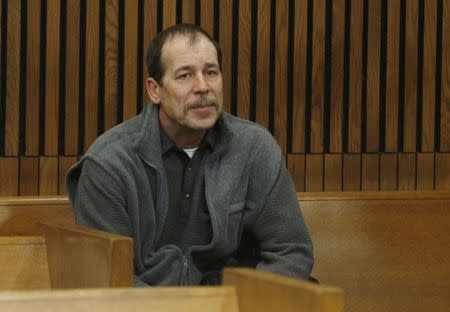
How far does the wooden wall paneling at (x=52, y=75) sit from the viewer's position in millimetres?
3561

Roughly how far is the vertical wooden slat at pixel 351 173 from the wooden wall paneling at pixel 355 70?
1.2 inches

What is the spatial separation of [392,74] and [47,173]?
117 cm

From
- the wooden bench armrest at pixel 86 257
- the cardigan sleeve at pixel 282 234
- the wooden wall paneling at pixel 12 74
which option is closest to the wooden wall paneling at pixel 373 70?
the cardigan sleeve at pixel 282 234

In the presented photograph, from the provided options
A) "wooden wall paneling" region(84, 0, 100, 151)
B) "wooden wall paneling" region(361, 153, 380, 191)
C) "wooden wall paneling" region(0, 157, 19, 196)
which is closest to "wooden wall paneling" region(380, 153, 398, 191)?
"wooden wall paneling" region(361, 153, 380, 191)

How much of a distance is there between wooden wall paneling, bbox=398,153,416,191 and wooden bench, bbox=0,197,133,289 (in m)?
1.16

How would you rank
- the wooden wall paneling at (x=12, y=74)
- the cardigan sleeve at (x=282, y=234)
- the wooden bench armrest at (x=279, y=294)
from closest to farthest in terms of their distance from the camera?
1. the wooden bench armrest at (x=279, y=294)
2. the cardigan sleeve at (x=282, y=234)
3. the wooden wall paneling at (x=12, y=74)

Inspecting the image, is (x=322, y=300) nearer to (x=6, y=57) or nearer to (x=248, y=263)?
(x=248, y=263)

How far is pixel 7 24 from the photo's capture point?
3.53 metres

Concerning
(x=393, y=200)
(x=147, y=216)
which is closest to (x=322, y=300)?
(x=147, y=216)

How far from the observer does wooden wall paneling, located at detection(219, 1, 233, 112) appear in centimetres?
365

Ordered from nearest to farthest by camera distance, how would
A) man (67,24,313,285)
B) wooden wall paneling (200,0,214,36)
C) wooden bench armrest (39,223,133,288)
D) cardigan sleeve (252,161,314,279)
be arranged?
wooden bench armrest (39,223,133,288) → man (67,24,313,285) → cardigan sleeve (252,161,314,279) → wooden wall paneling (200,0,214,36)

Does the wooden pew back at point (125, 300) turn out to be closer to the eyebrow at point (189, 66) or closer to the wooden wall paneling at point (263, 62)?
the eyebrow at point (189, 66)

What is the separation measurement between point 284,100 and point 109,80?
1.87 feet

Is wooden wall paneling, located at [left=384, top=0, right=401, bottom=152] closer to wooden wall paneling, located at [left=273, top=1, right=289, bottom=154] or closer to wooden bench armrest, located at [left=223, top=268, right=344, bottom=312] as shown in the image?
wooden wall paneling, located at [left=273, top=1, right=289, bottom=154]
